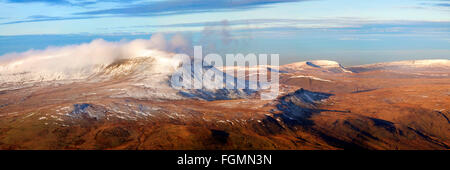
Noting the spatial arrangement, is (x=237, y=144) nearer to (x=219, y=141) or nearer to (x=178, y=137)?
(x=219, y=141)
